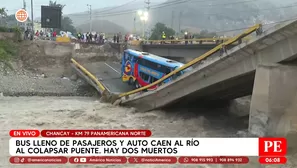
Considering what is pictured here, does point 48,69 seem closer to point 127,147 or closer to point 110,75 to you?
point 110,75

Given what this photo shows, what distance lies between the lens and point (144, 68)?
23375mm

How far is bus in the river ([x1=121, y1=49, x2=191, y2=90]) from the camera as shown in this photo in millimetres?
21047

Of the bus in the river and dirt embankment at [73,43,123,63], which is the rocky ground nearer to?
the bus in the river

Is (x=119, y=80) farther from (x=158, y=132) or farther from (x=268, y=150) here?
(x=268, y=150)

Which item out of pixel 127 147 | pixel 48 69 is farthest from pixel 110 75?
pixel 127 147

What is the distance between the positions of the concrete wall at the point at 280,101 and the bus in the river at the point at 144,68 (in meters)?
7.84

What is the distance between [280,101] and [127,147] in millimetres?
5854

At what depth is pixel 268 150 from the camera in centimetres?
938

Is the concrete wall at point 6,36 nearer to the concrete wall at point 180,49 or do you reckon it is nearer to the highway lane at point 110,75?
the highway lane at point 110,75

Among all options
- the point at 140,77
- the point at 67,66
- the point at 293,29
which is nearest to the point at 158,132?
the point at 293,29

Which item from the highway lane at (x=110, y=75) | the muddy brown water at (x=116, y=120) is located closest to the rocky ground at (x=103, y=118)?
the muddy brown water at (x=116, y=120)

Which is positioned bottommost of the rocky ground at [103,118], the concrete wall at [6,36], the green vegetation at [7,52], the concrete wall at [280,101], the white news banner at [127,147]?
the rocky ground at [103,118]

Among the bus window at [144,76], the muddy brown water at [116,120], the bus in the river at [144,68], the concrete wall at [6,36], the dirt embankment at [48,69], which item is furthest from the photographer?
the concrete wall at [6,36]

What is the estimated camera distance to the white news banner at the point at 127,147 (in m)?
8.98
